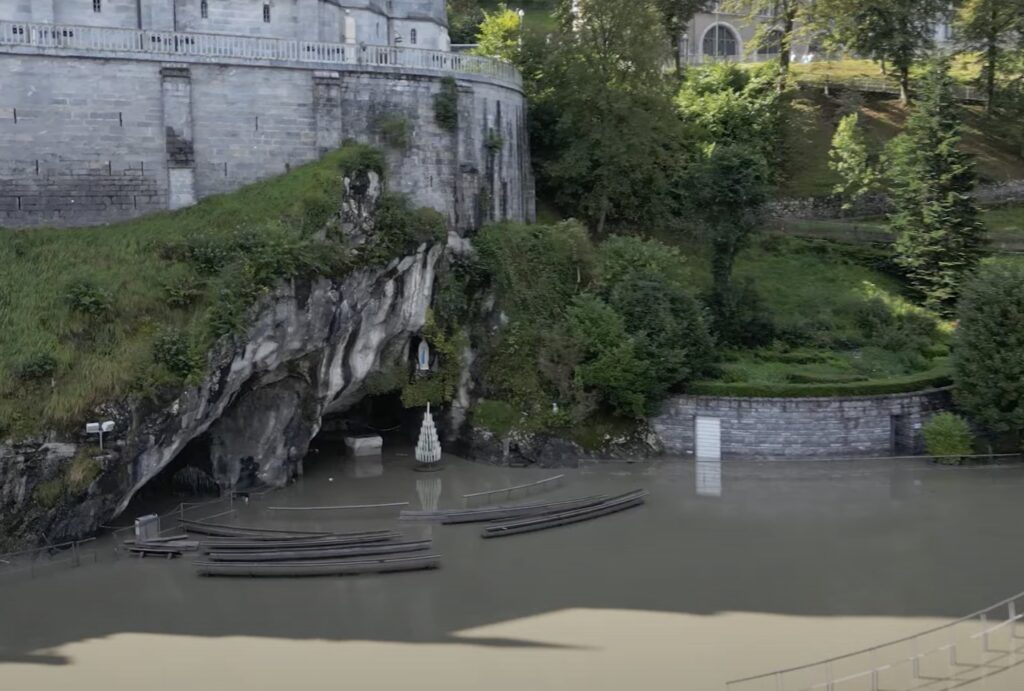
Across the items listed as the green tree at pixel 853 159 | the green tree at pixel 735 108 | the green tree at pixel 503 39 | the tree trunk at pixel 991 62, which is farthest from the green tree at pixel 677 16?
the tree trunk at pixel 991 62

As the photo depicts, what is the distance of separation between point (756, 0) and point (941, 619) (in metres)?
32.7

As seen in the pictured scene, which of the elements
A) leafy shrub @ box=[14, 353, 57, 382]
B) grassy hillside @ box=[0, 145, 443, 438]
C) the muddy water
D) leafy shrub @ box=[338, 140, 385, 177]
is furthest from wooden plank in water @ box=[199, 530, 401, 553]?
leafy shrub @ box=[338, 140, 385, 177]

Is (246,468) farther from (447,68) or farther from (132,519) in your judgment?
(447,68)

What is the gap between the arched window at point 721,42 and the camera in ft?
183

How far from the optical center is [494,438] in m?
27.4

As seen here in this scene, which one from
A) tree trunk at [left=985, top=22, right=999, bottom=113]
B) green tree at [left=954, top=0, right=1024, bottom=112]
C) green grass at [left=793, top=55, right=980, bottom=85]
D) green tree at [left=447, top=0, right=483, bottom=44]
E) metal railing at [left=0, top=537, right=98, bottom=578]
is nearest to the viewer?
metal railing at [left=0, top=537, right=98, bottom=578]

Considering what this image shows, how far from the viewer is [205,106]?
25.8 m

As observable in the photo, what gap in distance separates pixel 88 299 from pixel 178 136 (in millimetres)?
6139

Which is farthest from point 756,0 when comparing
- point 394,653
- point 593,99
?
point 394,653

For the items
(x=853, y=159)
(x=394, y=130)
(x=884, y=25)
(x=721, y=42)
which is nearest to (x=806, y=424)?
(x=394, y=130)

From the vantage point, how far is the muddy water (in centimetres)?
1552

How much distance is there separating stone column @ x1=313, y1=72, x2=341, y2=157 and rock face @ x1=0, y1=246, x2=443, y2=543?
12.6 ft

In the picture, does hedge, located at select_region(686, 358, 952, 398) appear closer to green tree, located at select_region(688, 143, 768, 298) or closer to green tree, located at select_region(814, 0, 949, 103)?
green tree, located at select_region(688, 143, 768, 298)

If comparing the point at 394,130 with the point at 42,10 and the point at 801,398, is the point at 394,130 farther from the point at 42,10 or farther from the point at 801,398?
the point at 801,398
